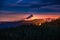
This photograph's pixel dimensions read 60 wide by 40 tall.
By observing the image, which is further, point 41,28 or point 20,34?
point 41,28

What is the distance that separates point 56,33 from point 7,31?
2.74 m

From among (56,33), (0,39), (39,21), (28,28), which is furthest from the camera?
(39,21)

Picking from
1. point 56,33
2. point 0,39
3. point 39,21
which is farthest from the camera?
point 39,21

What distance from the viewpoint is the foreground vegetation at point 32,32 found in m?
10.8

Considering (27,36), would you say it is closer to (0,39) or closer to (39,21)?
(0,39)

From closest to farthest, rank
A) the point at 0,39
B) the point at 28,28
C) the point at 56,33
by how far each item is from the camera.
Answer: the point at 0,39
the point at 56,33
the point at 28,28

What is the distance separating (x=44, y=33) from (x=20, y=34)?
1359 mm

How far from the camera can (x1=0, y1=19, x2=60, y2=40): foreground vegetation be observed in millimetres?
10820

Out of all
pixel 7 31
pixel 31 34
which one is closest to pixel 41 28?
pixel 31 34

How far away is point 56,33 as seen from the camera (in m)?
11.4

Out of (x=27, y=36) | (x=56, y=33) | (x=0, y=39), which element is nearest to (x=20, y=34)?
(x=27, y=36)

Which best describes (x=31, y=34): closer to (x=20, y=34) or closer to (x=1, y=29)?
(x=20, y=34)

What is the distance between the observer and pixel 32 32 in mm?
11531

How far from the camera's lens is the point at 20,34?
11.1 m
